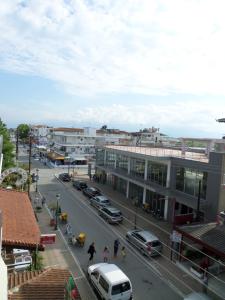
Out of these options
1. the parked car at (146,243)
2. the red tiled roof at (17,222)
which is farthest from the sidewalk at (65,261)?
the red tiled roof at (17,222)

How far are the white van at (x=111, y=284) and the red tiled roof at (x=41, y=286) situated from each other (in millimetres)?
5547

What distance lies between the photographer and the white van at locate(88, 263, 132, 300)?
1642 cm

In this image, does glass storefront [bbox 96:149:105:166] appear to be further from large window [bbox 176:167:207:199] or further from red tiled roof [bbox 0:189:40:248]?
red tiled roof [bbox 0:189:40:248]

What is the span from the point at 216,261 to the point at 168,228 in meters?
11.7

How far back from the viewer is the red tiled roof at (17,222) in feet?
38.6

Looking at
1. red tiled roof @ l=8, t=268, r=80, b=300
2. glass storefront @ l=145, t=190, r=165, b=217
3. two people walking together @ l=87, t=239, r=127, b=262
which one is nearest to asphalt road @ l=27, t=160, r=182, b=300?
two people walking together @ l=87, t=239, r=127, b=262

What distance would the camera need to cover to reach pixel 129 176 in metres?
39.9

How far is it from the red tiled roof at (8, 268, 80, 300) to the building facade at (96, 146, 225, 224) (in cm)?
1461

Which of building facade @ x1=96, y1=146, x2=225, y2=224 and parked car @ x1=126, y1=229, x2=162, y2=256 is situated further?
building facade @ x1=96, y1=146, x2=225, y2=224

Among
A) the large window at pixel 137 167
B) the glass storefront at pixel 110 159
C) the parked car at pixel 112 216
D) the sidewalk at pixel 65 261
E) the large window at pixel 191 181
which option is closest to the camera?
the sidewalk at pixel 65 261

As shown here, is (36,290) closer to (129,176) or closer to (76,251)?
(76,251)

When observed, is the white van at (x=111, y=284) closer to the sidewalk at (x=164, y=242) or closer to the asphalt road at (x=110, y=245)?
the asphalt road at (x=110, y=245)

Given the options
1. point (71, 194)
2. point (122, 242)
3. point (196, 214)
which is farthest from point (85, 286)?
point (71, 194)

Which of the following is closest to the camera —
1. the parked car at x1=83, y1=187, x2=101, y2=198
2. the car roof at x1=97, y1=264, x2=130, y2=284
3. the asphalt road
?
the car roof at x1=97, y1=264, x2=130, y2=284
